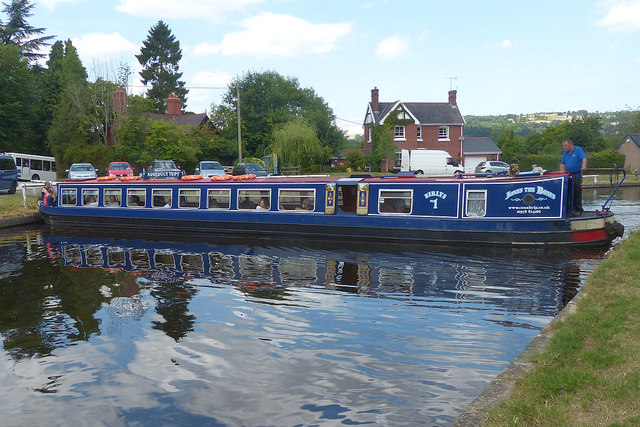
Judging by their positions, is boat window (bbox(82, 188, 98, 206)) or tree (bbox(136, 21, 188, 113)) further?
tree (bbox(136, 21, 188, 113))

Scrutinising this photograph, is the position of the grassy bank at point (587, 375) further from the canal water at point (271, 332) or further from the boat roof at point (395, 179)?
the boat roof at point (395, 179)

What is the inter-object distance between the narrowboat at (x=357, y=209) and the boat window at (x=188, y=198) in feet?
0.12

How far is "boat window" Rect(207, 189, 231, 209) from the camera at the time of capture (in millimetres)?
18078

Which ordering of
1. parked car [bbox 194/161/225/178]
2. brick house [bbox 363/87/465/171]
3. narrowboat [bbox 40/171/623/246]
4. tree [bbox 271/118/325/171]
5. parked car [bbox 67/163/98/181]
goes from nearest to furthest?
1. narrowboat [bbox 40/171/623/246]
2. parked car [bbox 194/161/225/178]
3. parked car [bbox 67/163/98/181]
4. tree [bbox 271/118/325/171]
5. brick house [bbox 363/87/465/171]

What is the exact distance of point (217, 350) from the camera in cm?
723

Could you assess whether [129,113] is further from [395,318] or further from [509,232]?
[395,318]

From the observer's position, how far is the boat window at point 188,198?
1878 centimetres

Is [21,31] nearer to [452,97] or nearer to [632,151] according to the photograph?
[452,97]

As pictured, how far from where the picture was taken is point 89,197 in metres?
21.1

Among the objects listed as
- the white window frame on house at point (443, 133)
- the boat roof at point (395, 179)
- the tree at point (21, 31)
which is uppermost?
the tree at point (21, 31)

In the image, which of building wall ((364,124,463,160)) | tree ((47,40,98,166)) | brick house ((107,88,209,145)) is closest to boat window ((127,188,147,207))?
brick house ((107,88,209,145))

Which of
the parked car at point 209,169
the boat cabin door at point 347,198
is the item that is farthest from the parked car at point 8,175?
the boat cabin door at point 347,198

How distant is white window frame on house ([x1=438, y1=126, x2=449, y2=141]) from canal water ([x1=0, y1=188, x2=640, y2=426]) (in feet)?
119

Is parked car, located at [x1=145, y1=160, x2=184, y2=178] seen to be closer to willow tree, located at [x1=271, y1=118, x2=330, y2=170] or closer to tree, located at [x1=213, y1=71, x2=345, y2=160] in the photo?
willow tree, located at [x1=271, y1=118, x2=330, y2=170]
